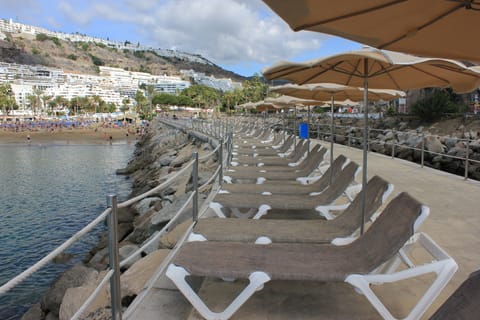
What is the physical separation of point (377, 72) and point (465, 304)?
3000 millimetres

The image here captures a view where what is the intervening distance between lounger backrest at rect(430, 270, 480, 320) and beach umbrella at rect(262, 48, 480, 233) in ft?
6.21

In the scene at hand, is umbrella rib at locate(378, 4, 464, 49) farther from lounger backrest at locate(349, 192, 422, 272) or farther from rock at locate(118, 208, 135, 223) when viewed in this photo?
rock at locate(118, 208, 135, 223)

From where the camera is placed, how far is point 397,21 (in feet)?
7.27

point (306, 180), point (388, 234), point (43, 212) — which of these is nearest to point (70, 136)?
point (43, 212)

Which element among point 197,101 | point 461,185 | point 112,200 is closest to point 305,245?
point 112,200

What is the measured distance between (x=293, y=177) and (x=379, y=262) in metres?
4.20

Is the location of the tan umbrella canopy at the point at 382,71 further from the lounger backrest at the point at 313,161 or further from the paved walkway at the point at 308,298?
the lounger backrest at the point at 313,161

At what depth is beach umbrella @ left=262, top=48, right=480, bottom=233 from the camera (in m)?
3.47

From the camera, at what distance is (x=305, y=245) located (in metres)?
3.27

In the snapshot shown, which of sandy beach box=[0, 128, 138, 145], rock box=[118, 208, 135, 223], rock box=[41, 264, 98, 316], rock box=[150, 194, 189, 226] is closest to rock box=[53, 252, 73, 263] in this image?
rock box=[118, 208, 135, 223]

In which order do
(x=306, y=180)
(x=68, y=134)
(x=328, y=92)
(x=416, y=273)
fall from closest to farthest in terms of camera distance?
(x=416, y=273), (x=306, y=180), (x=328, y=92), (x=68, y=134)

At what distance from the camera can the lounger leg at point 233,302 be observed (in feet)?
8.46

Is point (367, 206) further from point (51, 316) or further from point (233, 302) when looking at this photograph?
point (51, 316)

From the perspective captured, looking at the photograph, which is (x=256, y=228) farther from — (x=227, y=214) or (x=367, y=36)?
(x=367, y=36)
